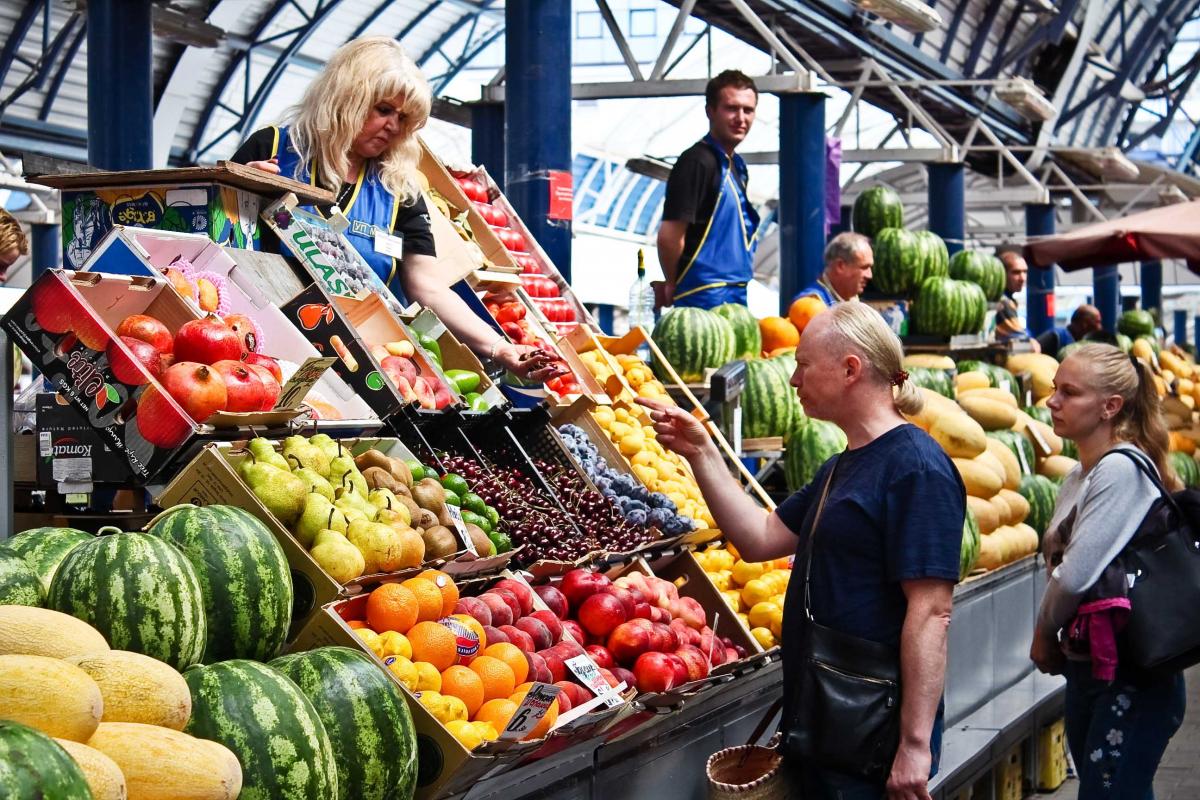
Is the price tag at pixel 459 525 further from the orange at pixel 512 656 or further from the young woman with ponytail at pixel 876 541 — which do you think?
the young woman with ponytail at pixel 876 541

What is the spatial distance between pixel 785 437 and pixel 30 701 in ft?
14.7

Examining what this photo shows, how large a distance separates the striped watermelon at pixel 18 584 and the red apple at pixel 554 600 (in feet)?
4.62

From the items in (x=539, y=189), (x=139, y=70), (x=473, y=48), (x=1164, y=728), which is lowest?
(x=1164, y=728)

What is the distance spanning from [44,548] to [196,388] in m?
0.50

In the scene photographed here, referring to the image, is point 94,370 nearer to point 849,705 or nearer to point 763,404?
point 849,705

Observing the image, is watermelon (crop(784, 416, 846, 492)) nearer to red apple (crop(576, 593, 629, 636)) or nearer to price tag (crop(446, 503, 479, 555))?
red apple (crop(576, 593, 629, 636))

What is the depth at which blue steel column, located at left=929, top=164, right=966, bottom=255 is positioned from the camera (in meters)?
15.6

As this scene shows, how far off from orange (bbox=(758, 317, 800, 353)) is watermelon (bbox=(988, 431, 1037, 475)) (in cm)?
106

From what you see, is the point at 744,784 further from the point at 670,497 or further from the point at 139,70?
the point at 139,70

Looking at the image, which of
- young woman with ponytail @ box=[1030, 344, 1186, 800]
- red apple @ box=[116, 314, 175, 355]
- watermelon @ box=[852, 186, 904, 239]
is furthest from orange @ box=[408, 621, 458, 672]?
watermelon @ box=[852, 186, 904, 239]

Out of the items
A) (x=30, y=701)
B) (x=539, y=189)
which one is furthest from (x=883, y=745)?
(x=539, y=189)

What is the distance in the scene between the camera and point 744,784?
9.62ft

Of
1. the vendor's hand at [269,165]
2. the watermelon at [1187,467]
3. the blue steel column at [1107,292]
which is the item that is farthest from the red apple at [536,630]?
the blue steel column at [1107,292]

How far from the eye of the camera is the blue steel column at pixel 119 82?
31.2 feet
